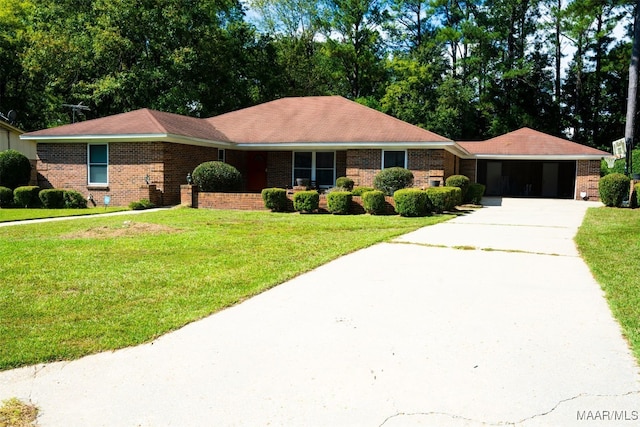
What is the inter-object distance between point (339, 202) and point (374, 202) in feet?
3.56

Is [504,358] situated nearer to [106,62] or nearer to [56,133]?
[56,133]

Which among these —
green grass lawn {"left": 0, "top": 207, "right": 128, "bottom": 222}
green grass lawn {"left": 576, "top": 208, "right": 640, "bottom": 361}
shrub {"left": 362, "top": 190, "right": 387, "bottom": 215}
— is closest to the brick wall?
green grass lawn {"left": 576, "top": 208, "right": 640, "bottom": 361}

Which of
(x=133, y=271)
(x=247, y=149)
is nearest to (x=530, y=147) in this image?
(x=247, y=149)

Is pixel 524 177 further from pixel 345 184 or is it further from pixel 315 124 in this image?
pixel 345 184

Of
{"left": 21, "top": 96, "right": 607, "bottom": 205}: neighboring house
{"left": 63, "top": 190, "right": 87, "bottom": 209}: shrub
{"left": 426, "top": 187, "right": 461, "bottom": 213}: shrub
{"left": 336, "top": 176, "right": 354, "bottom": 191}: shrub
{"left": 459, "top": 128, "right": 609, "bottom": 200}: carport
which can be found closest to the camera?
{"left": 426, "top": 187, "right": 461, "bottom": 213}: shrub

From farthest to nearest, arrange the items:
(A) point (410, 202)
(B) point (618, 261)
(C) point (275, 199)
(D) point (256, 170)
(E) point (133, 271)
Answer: (D) point (256, 170) < (C) point (275, 199) < (A) point (410, 202) < (B) point (618, 261) < (E) point (133, 271)

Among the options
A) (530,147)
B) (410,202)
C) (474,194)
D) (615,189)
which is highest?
(530,147)

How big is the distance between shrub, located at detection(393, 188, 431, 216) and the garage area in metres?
19.0

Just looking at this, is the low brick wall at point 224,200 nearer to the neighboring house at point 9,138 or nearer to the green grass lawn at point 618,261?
the green grass lawn at point 618,261

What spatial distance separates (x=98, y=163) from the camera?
789 inches

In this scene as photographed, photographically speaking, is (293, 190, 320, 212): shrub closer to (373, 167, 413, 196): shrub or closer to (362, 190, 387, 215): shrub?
(362, 190, 387, 215): shrub

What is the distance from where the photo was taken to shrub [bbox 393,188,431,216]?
15328 mm

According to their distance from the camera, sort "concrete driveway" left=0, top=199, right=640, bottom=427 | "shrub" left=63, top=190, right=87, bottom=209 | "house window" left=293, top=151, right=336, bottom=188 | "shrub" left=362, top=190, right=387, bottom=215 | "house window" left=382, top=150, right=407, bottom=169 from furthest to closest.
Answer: "house window" left=293, top=151, right=336, bottom=188
"house window" left=382, top=150, right=407, bottom=169
"shrub" left=63, top=190, right=87, bottom=209
"shrub" left=362, top=190, right=387, bottom=215
"concrete driveway" left=0, top=199, right=640, bottom=427

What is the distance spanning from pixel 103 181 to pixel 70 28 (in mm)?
16919
